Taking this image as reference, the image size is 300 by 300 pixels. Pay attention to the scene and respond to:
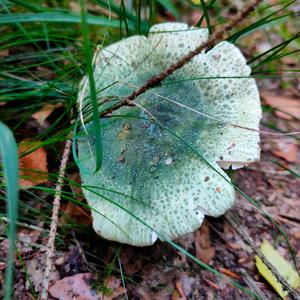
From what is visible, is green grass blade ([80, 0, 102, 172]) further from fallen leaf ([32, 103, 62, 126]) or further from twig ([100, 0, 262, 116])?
fallen leaf ([32, 103, 62, 126])

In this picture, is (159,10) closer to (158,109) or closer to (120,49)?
(120,49)

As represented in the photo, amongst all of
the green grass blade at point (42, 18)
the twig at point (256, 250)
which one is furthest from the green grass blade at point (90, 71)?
the twig at point (256, 250)

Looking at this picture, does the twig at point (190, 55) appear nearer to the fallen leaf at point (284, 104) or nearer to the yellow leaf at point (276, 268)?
the yellow leaf at point (276, 268)

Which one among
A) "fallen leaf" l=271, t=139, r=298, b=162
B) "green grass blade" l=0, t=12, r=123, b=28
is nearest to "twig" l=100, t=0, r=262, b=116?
"green grass blade" l=0, t=12, r=123, b=28

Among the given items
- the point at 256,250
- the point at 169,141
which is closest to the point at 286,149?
the point at 256,250

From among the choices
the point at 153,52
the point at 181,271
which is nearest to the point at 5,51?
the point at 153,52

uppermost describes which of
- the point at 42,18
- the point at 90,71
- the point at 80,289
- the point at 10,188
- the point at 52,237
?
the point at 42,18

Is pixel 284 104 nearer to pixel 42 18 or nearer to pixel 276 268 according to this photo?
pixel 276 268

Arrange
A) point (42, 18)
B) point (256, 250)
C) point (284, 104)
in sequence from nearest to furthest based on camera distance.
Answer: point (256, 250) → point (42, 18) → point (284, 104)
